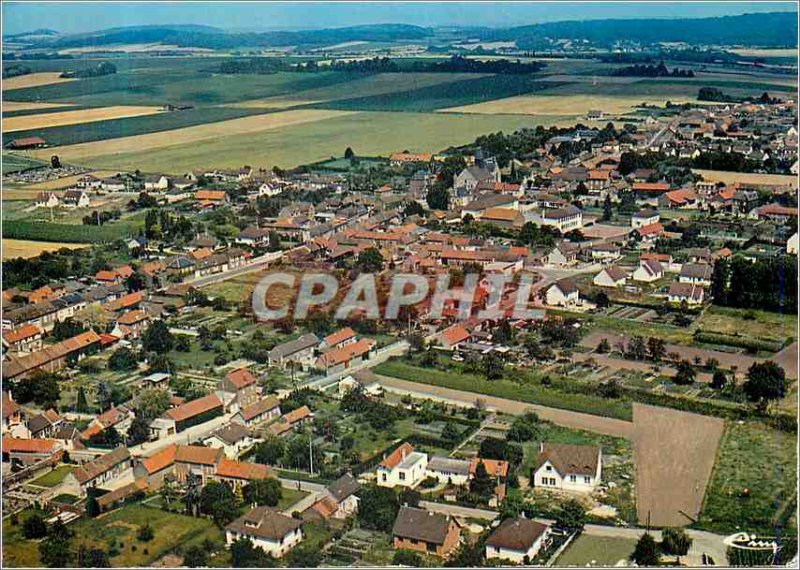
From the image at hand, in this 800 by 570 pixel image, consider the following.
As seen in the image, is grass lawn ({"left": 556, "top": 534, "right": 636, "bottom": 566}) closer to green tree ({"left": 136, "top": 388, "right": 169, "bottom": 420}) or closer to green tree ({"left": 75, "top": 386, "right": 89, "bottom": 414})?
green tree ({"left": 136, "top": 388, "right": 169, "bottom": 420})

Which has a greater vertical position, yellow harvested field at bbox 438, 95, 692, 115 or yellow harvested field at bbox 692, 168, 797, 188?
yellow harvested field at bbox 438, 95, 692, 115

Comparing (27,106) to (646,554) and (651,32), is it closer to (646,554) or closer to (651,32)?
(646,554)

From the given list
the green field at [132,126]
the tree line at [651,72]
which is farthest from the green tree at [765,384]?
the tree line at [651,72]

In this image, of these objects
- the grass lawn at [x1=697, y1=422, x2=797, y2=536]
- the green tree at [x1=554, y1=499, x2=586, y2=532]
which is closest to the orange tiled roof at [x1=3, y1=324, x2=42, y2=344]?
the green tree at [x1=554, y1=499, x2=586, y2=532]

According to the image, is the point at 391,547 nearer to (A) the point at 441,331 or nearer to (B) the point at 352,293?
(A) the point at 441,331

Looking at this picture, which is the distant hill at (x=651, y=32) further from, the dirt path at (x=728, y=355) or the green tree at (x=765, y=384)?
the green tree at (x=765, y=384)

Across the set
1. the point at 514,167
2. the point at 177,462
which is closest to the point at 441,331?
the point at 177,462
